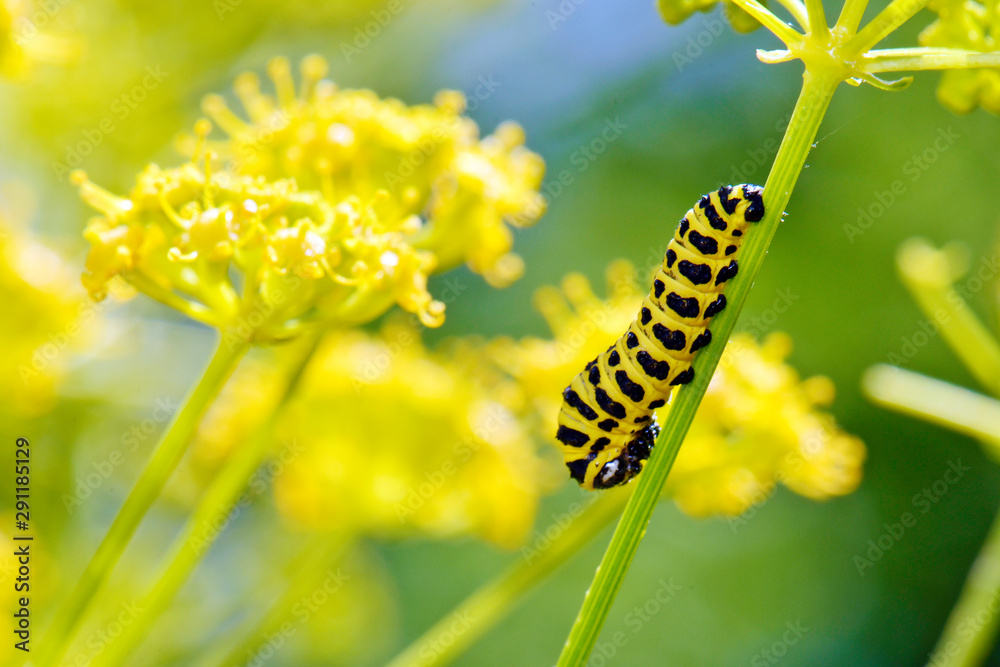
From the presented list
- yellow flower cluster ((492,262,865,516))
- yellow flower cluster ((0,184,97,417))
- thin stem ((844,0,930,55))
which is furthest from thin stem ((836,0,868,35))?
yellow flower cluster ((0,184,97,417))

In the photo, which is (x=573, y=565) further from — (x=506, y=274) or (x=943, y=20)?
(x=943, y=20)

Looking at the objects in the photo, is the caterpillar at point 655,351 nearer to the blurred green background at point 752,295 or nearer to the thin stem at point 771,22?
the thin stem at point 771,22

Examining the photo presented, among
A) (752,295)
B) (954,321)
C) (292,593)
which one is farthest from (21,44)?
(752,295)

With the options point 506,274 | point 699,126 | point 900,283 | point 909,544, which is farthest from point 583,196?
point 506,274

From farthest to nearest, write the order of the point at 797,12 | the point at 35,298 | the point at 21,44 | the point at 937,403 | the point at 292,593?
the point at 35,298 → the point at 937,403 → the point at 292,593 → the point at 21,44 → the point at 797,12

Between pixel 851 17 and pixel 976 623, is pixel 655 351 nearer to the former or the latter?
pixel 851 17

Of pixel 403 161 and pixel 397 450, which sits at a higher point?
pixel 403 161
